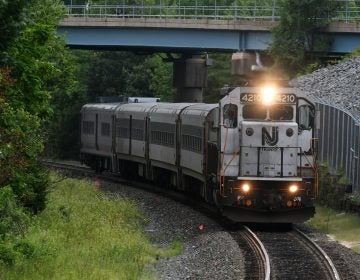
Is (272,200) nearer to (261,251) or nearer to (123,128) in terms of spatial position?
(261,251)

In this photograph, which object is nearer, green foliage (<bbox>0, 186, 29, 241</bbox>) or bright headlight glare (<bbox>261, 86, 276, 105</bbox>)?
green foliage (<bbox>0, 186, 29, 241</bbox>)

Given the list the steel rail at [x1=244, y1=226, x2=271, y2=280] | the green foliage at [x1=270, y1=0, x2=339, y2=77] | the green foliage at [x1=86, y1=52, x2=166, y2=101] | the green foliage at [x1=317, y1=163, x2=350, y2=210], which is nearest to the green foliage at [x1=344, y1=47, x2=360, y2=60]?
the green foliage at [x1=270, y1=0, x2=339, y2=77]

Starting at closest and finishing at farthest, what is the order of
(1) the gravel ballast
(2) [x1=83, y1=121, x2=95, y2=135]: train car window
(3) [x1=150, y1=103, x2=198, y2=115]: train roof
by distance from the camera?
(1) the gravel ballast → (3) [x1=150, y1=103, x2=198, y2=115]: train roof → (2) [x1=83, y1=121, x2=95, y2=135]: train car window

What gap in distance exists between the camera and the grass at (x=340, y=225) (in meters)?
23.8

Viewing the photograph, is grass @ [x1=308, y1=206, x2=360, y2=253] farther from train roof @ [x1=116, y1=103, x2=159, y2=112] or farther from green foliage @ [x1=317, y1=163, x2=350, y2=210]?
train roof @ [x1=116, y1=103, x2=159, y2=112]

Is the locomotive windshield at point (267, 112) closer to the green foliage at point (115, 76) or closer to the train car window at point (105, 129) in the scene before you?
the train car window at point (105, 129)

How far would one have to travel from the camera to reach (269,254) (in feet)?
67.7

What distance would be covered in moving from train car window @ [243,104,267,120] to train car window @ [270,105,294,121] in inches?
8.2

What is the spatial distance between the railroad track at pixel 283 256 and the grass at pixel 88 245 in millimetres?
1768

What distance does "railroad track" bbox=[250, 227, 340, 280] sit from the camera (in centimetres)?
1839

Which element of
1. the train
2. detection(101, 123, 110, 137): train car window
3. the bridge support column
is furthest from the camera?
the bridge support column

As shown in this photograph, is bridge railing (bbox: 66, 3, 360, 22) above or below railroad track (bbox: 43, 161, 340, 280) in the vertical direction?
above

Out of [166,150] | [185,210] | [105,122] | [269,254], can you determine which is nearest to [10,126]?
[269,254]

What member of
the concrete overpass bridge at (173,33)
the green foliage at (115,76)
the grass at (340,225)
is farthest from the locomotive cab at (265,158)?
the green foliage at (115,76)
